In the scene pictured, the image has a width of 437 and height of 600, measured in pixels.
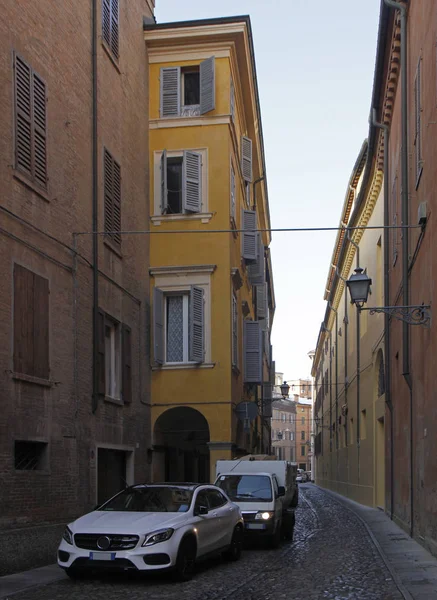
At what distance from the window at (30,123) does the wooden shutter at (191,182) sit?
8.07m

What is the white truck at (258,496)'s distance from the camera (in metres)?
17.6

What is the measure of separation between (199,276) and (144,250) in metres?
1.64

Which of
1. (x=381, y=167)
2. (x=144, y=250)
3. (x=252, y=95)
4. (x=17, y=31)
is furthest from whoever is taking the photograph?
(x=252, y=95)

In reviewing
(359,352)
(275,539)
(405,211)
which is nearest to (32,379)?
(275,539)

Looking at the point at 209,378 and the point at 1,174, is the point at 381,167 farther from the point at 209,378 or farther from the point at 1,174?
the point at 1,174

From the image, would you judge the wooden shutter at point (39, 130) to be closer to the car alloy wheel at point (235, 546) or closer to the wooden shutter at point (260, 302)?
the car alloy wheel at point (235, 546)

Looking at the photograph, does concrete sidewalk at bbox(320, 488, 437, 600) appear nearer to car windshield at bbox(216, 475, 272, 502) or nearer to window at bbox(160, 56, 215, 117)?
car windshield at bbox(216, 475, 272, 502)

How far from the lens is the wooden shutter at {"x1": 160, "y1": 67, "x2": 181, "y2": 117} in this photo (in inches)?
962

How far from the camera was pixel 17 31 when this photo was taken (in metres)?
14.9

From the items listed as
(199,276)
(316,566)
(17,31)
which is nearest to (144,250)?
(199,276)

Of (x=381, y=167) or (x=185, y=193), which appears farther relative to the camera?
(x=381, y=167)

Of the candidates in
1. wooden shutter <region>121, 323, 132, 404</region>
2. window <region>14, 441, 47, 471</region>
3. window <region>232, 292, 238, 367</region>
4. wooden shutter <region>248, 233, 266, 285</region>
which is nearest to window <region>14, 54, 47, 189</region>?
window <region>14, 441, 47, 471</region>

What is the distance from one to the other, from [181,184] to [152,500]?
12232 millimetres

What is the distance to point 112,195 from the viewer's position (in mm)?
20156
